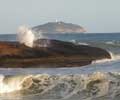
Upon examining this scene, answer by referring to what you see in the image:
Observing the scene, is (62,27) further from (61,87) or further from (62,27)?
(61,87)

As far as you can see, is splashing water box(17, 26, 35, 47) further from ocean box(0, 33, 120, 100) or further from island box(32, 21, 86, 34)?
island box(32, 21, 86, 34)

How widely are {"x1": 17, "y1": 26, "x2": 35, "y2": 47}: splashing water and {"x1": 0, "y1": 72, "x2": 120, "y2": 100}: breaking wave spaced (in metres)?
9.06

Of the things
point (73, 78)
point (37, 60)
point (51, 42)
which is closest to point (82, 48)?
point (51, 42)

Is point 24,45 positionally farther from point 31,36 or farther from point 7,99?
point 7,99

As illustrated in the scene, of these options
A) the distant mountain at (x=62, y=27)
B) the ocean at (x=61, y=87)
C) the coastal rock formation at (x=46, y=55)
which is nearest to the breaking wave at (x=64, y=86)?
the ocean at (x=61, y=87)

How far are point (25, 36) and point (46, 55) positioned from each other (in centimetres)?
440

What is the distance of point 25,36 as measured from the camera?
99.2ft

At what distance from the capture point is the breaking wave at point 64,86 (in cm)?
1625

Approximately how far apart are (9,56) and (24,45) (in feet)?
6.88

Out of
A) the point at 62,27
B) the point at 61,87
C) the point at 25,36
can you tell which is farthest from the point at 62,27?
the point at 61,87

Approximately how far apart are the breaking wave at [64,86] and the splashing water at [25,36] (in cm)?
906

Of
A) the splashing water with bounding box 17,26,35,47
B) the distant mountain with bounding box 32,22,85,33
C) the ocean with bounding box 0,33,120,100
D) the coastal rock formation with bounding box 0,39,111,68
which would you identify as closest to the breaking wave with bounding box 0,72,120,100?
the ocean with bounding box 0,33,120,100

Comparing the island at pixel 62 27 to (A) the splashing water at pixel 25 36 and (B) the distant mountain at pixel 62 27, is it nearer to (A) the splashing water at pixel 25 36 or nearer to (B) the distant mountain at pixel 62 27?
(B) the distant mountain at pixel 62 27

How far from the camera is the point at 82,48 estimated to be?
28422mm
